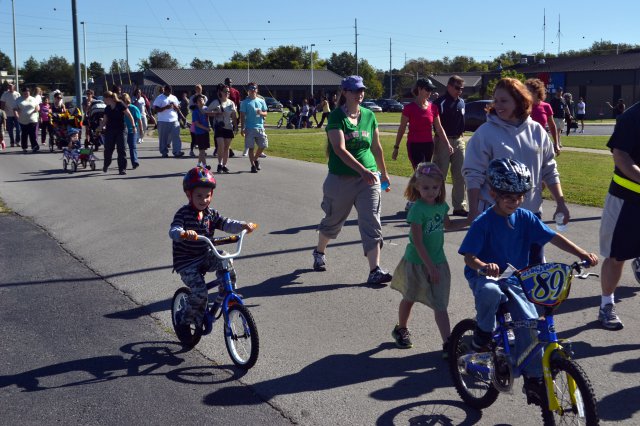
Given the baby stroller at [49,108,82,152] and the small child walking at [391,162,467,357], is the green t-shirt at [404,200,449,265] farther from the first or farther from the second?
the baby stroller at [49,108,82,152]

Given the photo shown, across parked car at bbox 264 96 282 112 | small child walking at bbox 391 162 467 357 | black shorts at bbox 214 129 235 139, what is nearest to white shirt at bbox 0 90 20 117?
black shorts at bbox 214 129 235 139

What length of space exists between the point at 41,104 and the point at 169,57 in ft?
443

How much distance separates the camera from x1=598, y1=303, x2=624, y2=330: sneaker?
6156 mm

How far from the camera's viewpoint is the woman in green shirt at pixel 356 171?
747 cm

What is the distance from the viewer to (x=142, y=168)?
1872 centimetres

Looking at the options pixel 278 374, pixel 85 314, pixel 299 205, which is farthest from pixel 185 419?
pixel 299 205

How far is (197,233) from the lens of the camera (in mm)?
5695

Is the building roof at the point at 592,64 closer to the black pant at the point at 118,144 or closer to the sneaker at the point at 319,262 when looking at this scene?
the black pant at the point at 118,144

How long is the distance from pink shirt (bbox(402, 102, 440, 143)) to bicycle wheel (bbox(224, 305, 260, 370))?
19.2 ft

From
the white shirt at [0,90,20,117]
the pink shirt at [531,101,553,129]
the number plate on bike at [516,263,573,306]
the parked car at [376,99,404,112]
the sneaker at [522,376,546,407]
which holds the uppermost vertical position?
the parked car at [376,99,404,112]

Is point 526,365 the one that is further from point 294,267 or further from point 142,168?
point 142,168

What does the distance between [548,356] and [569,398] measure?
0.23 meters

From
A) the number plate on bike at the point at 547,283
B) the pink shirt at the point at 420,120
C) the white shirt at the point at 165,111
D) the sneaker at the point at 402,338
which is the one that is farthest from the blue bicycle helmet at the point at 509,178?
the white shirt at the point at 165,111

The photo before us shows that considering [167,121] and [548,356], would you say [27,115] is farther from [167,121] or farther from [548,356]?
[548,356]
